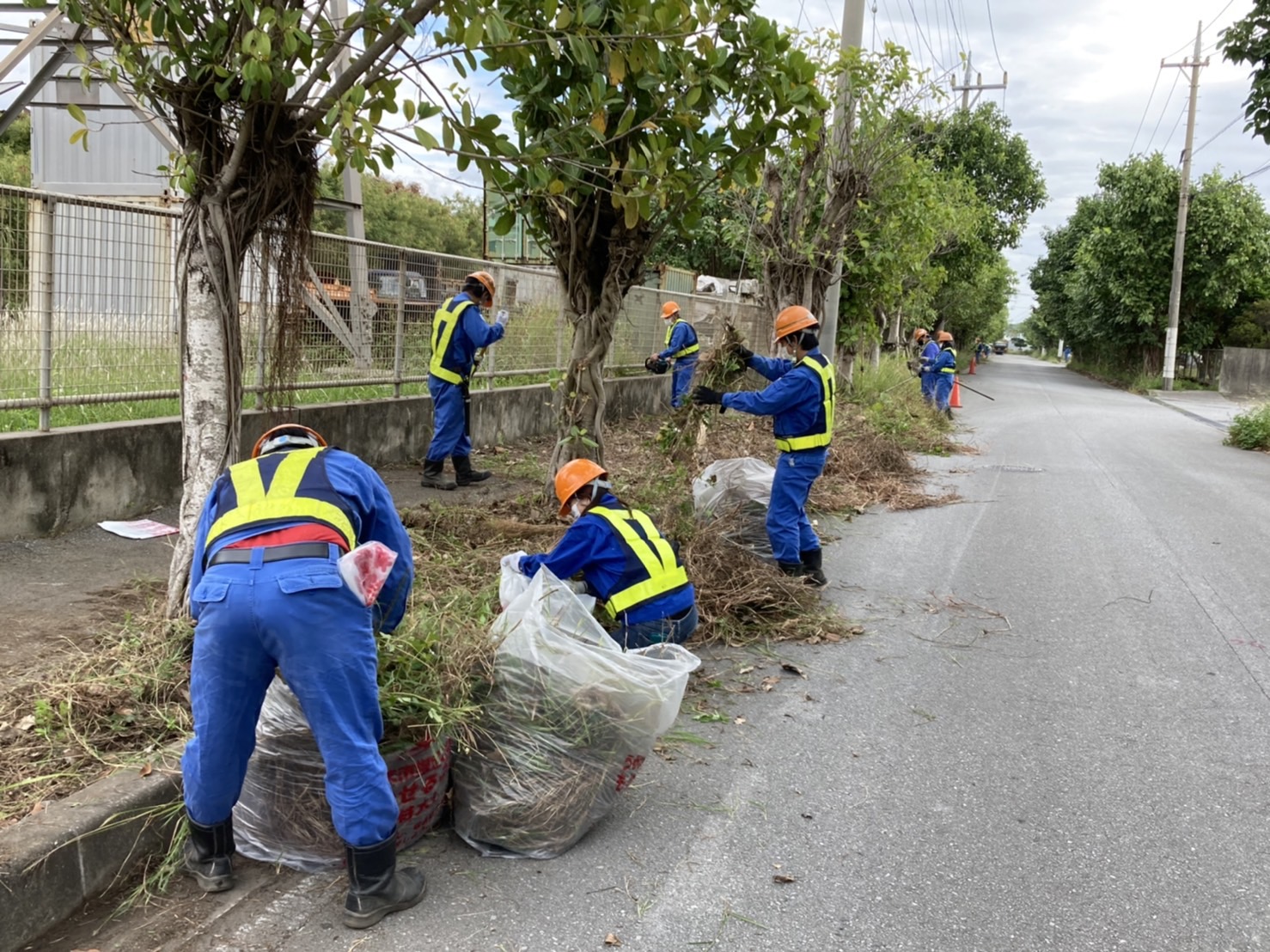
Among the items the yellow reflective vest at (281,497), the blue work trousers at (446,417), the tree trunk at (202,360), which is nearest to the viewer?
the yellow reflective vest at (281,497)

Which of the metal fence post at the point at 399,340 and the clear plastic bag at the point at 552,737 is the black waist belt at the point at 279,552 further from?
the metal fence post at the point at 399,340

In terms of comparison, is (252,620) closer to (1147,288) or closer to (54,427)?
(54,427)

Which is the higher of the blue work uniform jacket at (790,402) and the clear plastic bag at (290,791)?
the blue work uniform jacket at (790,402)

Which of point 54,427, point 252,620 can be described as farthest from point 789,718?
point 54,427

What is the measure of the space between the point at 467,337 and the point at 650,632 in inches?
171

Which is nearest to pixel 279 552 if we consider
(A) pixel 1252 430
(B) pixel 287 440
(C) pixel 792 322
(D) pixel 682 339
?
(B) pixel 287 440

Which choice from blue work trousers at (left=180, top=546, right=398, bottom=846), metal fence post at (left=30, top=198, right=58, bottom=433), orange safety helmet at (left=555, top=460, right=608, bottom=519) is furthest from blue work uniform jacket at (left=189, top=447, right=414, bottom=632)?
metal fence post at (left=30, top=198, right=58, bottom=433)

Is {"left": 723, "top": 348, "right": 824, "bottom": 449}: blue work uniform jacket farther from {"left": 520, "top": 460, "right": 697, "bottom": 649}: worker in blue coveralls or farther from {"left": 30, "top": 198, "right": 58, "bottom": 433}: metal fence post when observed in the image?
{"left": 30, "top": 198, "right": 58, "bottom": 433}: metal fence post

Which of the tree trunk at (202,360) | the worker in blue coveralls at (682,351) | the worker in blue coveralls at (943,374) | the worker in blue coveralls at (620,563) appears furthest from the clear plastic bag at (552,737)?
the worker in blue coveralls at (943,374)

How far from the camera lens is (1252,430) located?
15633 millimetres

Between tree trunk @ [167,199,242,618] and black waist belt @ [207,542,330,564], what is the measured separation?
5.14 feet

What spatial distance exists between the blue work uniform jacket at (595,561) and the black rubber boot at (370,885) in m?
1.49

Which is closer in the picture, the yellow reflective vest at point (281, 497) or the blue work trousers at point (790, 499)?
the yellow reflective vest at point (281, 497)

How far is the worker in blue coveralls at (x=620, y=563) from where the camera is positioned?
162 inches
